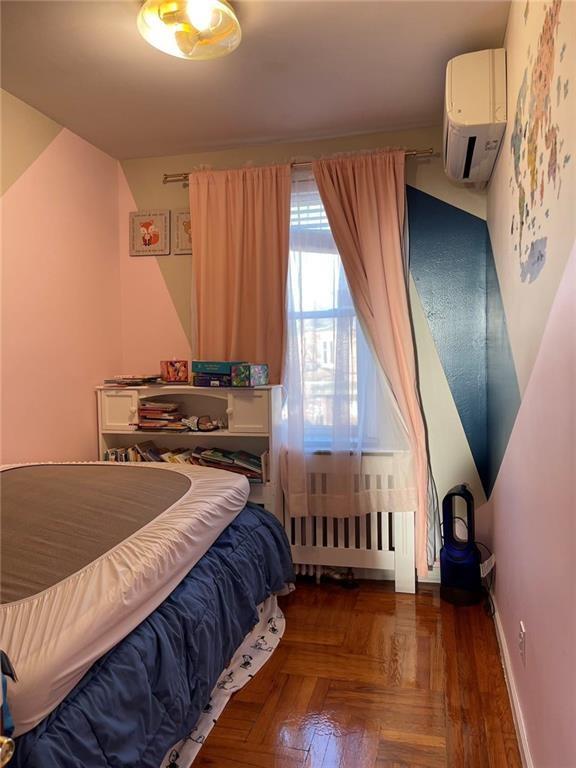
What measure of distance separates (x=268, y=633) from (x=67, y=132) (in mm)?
2691

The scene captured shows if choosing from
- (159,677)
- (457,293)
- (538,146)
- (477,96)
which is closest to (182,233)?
(457,293)

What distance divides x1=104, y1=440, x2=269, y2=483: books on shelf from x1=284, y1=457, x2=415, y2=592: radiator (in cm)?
34

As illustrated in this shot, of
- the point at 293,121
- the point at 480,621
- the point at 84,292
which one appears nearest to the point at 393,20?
the point at 293,121

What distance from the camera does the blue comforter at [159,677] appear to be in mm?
1065

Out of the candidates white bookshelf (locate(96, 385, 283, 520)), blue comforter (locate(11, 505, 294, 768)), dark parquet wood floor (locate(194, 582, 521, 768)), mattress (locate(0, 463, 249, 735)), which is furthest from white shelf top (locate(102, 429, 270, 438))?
dark parquet wood floor (locate(194, 582, 521, 768))

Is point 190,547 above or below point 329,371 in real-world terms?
below

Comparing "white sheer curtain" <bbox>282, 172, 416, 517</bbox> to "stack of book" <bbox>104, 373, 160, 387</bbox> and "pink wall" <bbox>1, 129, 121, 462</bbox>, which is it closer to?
"stack of book" <bbox>104, 373, 160, 387</bbox>

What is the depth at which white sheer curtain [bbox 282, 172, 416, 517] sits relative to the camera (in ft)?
9.07

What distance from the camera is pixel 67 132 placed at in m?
2.77

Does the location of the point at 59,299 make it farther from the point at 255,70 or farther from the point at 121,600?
the point at 121,600

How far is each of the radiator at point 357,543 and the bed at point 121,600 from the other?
62 cm

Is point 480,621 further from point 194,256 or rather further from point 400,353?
point 194,256

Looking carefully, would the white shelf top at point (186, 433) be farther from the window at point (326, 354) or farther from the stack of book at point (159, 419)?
the window at point (326, 354)

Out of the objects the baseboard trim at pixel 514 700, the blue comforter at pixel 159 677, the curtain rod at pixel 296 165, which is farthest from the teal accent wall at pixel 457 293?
the blue comforter at pixel 159 677
